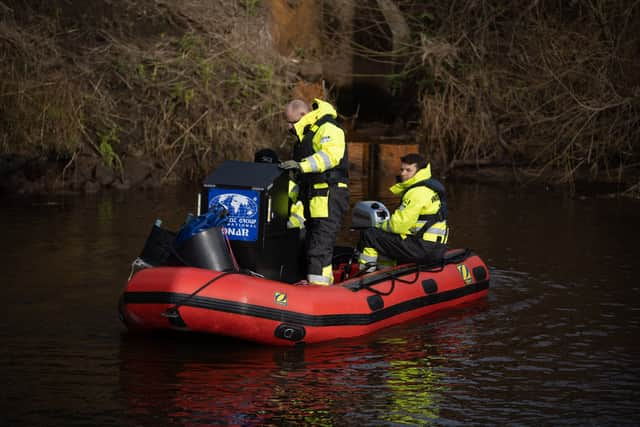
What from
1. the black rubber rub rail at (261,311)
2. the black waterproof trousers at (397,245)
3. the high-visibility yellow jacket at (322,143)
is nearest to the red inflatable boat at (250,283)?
the black rubber rub rail at (261,311)

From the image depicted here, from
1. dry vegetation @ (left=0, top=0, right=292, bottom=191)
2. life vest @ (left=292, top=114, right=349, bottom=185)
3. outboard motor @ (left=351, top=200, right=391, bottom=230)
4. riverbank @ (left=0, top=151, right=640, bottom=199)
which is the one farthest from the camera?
dry vegetation @ (left=0, top=0, right=292, bottom=191)

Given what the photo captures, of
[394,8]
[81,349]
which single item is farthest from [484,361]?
[394,8]

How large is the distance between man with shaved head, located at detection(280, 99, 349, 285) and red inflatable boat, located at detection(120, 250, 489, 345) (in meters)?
0.30

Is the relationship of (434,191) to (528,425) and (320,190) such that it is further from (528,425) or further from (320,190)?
(528,425)

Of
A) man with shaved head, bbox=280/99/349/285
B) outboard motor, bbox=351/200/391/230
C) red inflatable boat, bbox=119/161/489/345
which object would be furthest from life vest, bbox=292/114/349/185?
outboard motor, bbox=351/200/391/230

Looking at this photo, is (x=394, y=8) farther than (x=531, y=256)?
Yes

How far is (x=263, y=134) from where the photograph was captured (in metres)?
18.4

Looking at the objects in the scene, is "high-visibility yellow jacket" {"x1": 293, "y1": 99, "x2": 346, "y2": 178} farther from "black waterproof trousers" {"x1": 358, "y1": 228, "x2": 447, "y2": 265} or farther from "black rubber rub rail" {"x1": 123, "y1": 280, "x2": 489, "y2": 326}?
"black rubber rub rail" {"x1": 123, "y1": 280, "x2": 489, "y2": 326}

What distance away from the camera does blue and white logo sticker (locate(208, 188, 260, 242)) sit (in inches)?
310

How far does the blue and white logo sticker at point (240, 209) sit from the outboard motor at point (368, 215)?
1427 mm

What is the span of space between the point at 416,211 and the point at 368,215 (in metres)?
0.48

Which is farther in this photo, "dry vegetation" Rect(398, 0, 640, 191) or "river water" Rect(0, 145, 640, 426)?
"dry vegetation" Rect(398, 0, 640, 191)

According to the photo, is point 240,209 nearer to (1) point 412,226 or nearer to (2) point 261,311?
(2) point 261,311

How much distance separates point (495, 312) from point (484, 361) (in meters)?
1.65
